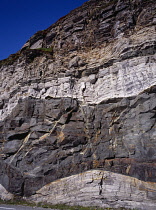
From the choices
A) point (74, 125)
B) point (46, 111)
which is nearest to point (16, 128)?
point (46, 111)

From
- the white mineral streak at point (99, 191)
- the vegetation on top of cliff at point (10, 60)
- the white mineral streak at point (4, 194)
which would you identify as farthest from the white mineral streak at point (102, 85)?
the white mineral streak at point (4, 194)

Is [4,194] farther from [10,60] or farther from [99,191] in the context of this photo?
[10,60]

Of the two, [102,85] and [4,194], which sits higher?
[102,85]

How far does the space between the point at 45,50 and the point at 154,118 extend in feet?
45.3

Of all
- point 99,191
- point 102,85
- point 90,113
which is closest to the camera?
point 99,191

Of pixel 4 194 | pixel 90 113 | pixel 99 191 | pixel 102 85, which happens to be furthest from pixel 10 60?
pixel 99 191

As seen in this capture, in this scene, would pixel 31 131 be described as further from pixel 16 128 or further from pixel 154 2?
pixel 154 2

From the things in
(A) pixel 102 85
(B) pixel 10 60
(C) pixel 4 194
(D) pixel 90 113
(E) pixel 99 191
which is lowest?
(C) pixel 4 194

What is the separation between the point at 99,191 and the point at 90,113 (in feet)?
18.4

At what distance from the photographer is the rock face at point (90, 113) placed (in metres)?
11.4

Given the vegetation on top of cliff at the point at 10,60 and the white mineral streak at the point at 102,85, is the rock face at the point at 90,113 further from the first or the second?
the vegetation on top of cliff at the point at 10,60

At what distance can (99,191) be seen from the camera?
36.7 feet

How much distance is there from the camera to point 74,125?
46.3 ft

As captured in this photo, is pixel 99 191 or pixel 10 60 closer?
pixel 99 191
